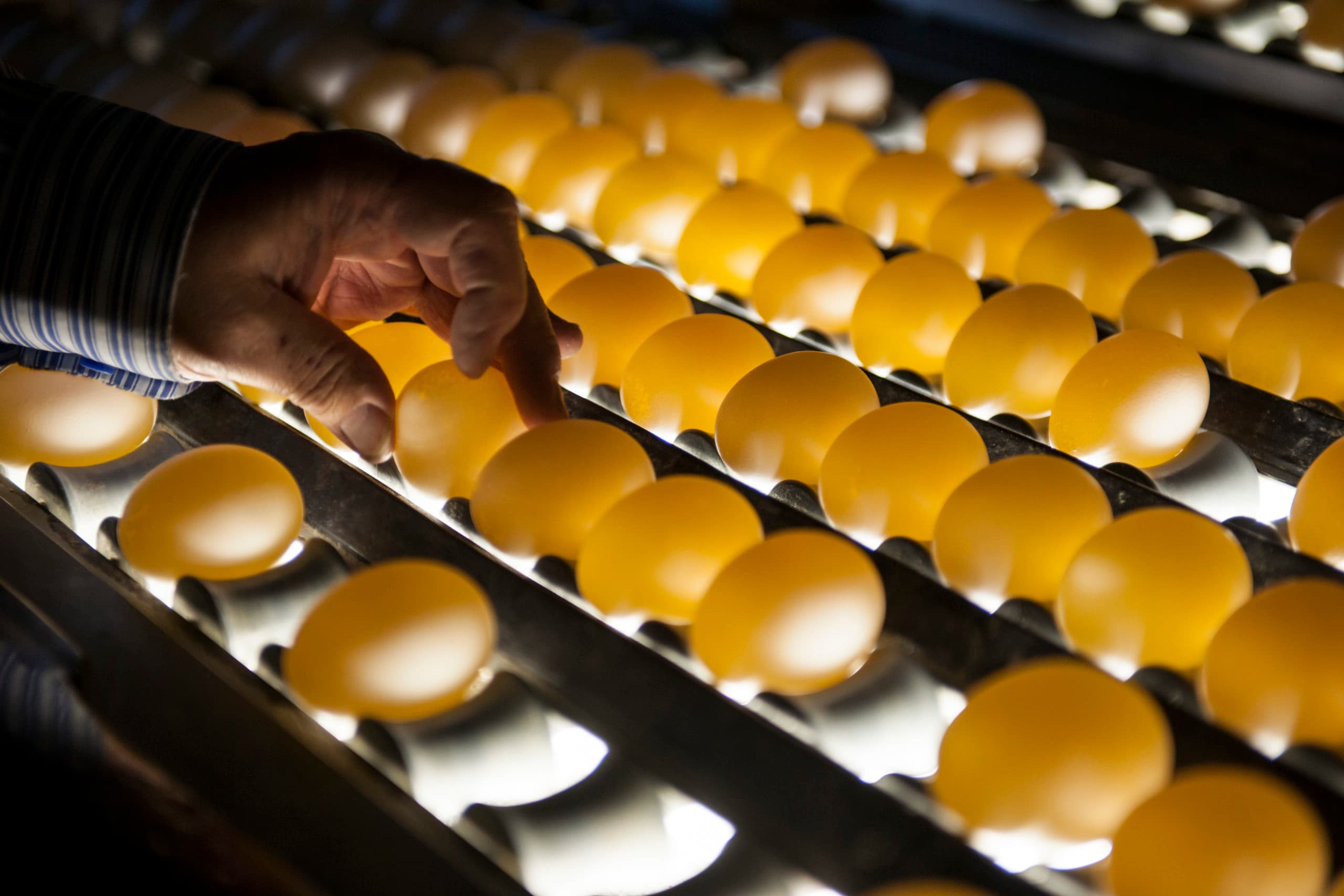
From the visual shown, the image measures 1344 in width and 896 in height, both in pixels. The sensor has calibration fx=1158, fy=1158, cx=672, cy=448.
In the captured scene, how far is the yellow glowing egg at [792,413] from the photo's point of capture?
982 mm

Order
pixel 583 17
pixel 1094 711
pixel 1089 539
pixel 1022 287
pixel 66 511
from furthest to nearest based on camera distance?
1. pixel 583 17
2. pixel 1022 287
3. pixel 66 511
4. pixel 1089 539
5. pixel 1094 711

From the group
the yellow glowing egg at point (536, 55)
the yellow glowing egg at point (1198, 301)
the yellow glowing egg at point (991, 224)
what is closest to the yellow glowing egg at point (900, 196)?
the yellow glowing egg at point (991, 224)

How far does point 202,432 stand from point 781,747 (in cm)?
63

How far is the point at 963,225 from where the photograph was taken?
1.31 meters

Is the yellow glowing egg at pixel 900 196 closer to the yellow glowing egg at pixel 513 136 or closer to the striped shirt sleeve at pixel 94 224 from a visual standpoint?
the yellow glowing egg at pixel 513 136

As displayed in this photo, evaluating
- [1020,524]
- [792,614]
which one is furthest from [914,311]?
[792,614]

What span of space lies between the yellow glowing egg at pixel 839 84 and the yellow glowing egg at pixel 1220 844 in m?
1.23

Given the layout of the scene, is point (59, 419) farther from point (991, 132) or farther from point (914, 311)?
point (991, 132)

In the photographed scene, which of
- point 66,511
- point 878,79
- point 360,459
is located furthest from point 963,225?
point 66,511

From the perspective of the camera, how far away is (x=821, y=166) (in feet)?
4.82

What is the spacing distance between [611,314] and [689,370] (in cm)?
12

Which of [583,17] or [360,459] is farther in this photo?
[583,17]

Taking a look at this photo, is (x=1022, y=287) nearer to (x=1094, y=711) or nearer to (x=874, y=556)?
(x=874, y=556)

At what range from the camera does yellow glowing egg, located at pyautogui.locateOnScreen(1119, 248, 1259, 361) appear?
1.14 m
